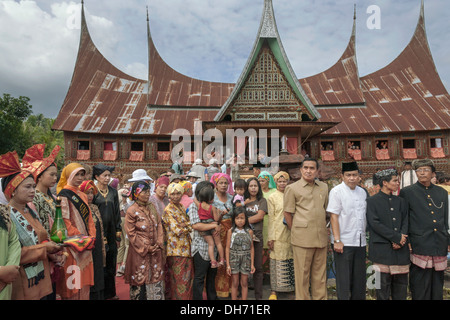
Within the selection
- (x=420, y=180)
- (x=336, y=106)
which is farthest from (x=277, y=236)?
(x=336, y=106)

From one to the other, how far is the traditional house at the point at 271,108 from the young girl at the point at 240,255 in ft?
30.3

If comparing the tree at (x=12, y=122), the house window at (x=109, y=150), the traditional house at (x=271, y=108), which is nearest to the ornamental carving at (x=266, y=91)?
the traditional house at (x=271, y=108)

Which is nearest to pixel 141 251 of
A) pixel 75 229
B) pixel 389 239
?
pixel 75 229

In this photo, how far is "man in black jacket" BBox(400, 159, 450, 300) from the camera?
3.08 metres

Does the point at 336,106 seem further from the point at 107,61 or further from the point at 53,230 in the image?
the point at 53,230

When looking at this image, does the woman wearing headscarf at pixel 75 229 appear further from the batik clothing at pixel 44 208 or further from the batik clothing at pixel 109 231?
the batik clothing at pixel 109 231

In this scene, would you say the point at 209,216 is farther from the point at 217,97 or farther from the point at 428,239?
the point at 217,97

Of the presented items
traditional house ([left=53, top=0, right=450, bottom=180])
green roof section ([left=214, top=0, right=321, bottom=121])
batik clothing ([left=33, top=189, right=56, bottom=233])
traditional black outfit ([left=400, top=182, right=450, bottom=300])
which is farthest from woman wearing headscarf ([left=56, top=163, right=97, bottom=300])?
green roof section ([left=214, top=0, right=321, bottom=121])

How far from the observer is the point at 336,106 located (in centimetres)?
1762

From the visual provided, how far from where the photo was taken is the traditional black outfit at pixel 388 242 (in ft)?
10.00

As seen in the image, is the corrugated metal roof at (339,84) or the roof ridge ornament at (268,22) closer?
the roof ridge ornament at (268,22)

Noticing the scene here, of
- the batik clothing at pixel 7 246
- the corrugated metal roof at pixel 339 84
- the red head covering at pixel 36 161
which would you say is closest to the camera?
the batik clothing at pixel 7 246

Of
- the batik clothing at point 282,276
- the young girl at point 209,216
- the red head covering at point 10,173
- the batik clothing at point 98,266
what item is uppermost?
the red head covering at point 10,173

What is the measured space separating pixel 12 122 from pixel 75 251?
2074cm
